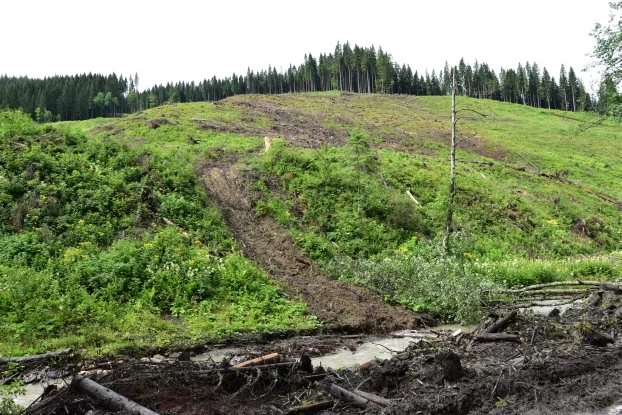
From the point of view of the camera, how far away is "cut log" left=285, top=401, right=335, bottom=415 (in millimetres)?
5559

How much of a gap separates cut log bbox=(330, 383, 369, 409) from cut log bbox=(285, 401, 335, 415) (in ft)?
0.67

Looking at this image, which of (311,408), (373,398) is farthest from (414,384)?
(311,408)

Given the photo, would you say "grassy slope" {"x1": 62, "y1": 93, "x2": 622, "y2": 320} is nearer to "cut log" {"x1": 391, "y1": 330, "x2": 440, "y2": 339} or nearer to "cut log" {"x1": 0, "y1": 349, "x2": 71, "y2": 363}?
"cut log" {"x1": 391, "y1": 330, "x2": 440, "y2": 339}

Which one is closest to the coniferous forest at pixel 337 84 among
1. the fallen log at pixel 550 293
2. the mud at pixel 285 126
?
the mud at pixel 285 126

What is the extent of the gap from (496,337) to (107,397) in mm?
7239

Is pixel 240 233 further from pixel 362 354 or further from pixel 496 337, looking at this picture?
pixel 496 337

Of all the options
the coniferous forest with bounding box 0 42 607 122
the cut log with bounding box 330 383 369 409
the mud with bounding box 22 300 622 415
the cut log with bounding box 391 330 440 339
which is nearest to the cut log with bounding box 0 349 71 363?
the mud with bounding box 22 300 622 415

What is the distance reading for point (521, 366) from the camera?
22.0 ft

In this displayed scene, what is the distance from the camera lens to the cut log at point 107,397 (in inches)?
206

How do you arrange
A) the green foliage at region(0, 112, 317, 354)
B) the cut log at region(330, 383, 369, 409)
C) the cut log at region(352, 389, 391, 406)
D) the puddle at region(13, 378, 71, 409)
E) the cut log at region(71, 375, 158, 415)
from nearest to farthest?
1. the cut log at region(71, 375, 158, 415)
2. the cut log at region(352, 389, 391, 406)
3. the cut log at region(330, 383, 369, 409)
4. the puddle at region(13, 378, 71, 409)
5. the green foliage at region(0, 112, 317, 354)

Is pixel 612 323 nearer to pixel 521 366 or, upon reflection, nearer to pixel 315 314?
pixel 521 366

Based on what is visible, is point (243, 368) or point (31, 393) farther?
point (31, 393)

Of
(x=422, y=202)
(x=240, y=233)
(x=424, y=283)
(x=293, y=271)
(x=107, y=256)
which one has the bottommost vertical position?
(x=424, y=283)

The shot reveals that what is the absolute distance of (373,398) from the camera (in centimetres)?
577
